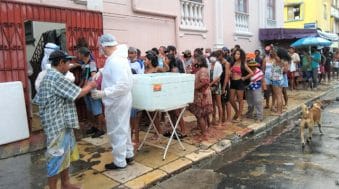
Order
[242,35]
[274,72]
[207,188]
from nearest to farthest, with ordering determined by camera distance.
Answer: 1. [207,188]
2. [274,72]
3. [242,35]

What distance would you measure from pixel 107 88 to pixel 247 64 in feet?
15.1

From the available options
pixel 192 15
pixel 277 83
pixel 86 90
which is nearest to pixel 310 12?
pixel 192 15

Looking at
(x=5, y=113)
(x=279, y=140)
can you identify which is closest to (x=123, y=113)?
(x=5, y=113)

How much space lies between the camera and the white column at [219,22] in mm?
13148

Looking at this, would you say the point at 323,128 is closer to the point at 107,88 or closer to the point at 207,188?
the point at 207,188

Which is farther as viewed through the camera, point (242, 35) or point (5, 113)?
point (242, 35)

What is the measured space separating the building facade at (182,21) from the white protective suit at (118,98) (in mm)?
2865

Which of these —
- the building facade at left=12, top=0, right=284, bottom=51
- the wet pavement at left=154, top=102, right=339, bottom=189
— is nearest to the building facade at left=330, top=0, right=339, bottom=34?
the building facade at left=12, top=0, right=284, bottom=51

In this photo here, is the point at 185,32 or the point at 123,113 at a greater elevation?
the point at 185,32

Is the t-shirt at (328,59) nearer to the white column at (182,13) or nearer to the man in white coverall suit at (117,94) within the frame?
the white column at (182,13)

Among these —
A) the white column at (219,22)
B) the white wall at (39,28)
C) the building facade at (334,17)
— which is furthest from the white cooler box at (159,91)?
the building facade at (334,17)

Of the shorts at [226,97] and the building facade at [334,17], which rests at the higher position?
the building facade at [334,17]

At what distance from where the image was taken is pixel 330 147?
6742mm

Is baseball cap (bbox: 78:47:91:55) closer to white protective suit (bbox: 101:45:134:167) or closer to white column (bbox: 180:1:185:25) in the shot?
white protective suit (bbox: 101:45:134:167)
